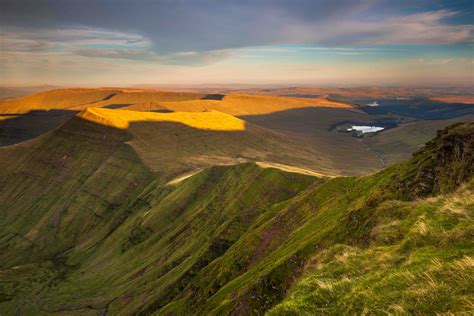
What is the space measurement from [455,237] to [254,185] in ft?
476

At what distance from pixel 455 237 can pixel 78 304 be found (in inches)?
7132

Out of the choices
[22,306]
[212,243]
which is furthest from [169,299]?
[22,306]

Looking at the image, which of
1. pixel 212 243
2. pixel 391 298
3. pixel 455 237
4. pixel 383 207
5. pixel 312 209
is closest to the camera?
pixel 391 298

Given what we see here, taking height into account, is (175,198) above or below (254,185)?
below

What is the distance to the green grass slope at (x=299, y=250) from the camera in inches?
659

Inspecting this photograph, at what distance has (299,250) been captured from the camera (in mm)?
60500

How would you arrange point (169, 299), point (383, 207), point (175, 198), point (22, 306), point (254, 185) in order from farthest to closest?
point (175, 198) < point (22, 306) < point (254, 185) < point (169, 299) < point (383, 207)

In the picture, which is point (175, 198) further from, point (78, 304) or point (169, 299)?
point (169, 299)

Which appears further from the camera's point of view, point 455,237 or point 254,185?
point 254,185

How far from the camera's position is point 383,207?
46344 mm

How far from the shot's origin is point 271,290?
55.2 metres

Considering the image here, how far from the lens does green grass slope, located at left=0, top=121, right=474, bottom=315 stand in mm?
16734

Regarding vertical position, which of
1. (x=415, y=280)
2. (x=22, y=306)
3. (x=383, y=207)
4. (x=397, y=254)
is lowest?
(x=22, y=306)

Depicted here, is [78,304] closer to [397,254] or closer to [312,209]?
[312,209]
